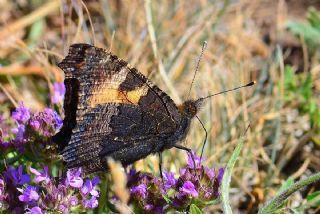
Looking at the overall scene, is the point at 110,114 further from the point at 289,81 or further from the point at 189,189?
the point at 289,81

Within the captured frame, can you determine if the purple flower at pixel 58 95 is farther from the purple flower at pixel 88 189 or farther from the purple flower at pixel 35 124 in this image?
the purple flower at pixel 88 189

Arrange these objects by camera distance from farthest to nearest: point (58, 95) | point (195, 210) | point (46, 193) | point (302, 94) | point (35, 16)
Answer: point (35, 16) → point (302, 94) → point (58, 95) → point (46, 193) → point (195, 210)

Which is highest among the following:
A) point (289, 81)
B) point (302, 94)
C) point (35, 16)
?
point (35, 16)

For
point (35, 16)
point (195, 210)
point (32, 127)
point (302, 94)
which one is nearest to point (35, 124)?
point (32, 127)

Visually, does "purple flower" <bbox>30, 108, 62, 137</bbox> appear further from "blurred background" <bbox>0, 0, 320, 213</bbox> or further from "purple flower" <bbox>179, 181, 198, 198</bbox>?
"purple flower" <bbox>179, 181, 198, 198</bbox>

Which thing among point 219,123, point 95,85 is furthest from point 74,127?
point 219,123

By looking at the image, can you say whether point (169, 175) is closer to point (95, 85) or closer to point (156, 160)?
point (95, 85)
